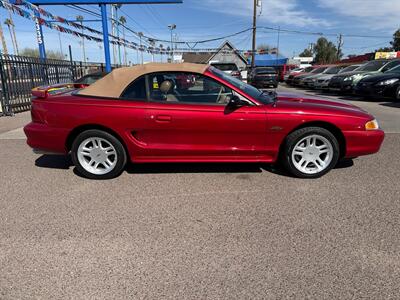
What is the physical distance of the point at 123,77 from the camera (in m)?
4.09

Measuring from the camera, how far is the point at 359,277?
2242mm

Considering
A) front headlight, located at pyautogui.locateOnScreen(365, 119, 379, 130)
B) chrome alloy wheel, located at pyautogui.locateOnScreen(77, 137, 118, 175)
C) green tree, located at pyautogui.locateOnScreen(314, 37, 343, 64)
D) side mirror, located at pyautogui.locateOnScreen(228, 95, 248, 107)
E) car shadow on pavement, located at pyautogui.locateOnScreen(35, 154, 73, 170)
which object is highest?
green tree, located at pyautogui.locateOnScreen(314, 37, 343, 64)

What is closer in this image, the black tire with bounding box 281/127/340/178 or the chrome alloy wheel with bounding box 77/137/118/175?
the black tire with bounding box 281/127/340/178

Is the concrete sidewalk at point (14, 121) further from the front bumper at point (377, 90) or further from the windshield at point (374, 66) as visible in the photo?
the windshield at point (374, 66)

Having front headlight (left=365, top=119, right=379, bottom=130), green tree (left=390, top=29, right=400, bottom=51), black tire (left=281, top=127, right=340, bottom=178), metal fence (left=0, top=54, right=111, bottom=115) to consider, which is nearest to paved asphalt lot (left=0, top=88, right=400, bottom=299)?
black tire (left=281, top=127, right=340, bottom=178)

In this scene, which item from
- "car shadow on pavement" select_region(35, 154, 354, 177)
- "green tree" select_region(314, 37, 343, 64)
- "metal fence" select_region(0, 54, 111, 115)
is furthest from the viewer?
"green tree" select_region(314, 37, 343, 64)

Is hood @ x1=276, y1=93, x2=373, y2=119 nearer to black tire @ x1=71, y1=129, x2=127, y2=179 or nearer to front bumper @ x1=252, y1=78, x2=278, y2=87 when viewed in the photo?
black tire @ x1=71, y1=129, x2=127, y2=179

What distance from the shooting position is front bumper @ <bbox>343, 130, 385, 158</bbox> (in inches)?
157

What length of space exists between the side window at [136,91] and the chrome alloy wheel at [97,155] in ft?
2.17

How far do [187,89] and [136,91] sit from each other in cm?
66

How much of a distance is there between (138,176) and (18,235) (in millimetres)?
1690

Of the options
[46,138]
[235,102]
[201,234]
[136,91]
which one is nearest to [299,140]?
[235,102]

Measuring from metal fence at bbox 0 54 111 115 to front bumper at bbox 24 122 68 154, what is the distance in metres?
6.62

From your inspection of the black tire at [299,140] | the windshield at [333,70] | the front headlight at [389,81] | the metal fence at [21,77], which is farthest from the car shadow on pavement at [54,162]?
the windshield at [333,70]
